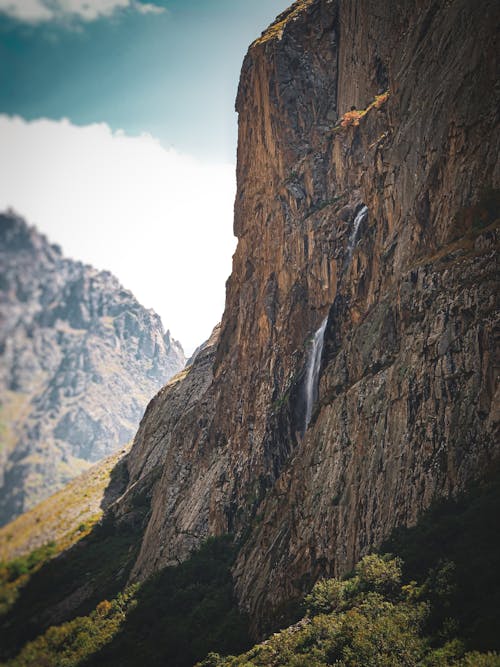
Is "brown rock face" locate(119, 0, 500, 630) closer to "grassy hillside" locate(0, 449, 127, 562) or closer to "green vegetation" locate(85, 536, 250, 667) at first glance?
"green vegetation" locate(85, 536, 250, 667)

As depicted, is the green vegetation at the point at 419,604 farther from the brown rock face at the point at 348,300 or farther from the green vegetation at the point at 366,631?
the brown rock face at the point at 348,300

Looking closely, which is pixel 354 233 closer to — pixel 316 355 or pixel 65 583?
pixel 316 355

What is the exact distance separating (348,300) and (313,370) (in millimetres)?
7158

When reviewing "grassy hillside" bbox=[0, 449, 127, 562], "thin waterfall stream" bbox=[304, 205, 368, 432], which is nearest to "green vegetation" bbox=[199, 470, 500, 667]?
"thin waterfall stream" bbox=[304, 205, 368, 432]

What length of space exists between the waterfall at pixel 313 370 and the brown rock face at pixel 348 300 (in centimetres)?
114

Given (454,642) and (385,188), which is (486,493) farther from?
(385,188)

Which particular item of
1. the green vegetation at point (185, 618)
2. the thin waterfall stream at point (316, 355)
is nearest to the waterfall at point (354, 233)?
the thin waterfall stream at point (316, 355)

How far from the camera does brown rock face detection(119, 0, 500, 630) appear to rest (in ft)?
76.0

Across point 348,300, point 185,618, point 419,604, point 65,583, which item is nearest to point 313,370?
point 348,300

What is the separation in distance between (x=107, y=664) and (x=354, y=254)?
34.8m

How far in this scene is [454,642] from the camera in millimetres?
15008

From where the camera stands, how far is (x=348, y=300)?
38344mm

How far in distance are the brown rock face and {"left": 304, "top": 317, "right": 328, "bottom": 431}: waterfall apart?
1.14 meters

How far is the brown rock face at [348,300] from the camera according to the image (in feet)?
76.0
